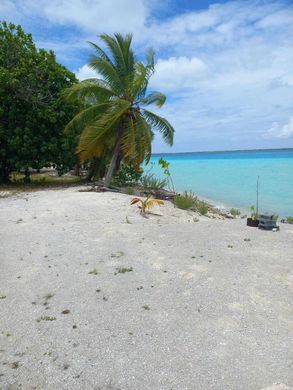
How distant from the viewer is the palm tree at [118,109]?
1434 centimetres

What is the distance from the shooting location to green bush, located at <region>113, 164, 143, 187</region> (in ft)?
59.5

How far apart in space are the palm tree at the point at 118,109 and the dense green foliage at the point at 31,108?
1.29 metres

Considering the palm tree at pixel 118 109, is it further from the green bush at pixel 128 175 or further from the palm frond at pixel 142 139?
the green bush at pixel 128 175

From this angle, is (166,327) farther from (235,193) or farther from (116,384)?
(235,193)

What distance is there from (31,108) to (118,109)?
4.39 meters

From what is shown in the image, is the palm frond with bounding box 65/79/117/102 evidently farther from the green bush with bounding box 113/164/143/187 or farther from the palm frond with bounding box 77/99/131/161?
the green bush with bounding box 113/164/143/187

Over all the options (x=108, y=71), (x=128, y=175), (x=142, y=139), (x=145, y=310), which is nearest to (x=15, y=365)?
(x=145, y=310)

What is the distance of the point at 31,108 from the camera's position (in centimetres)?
1585

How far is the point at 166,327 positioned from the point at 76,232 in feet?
15.2

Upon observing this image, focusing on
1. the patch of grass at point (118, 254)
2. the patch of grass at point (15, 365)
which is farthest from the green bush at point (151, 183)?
the patch of grass at point (15, 365)

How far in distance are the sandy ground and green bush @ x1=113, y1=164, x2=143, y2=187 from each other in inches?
378

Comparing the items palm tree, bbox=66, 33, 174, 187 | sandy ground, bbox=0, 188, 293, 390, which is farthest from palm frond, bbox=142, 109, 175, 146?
sandy ground, bbox=0, 188, 293, 390

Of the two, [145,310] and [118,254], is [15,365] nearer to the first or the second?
[145,310]

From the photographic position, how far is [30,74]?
1547cm
